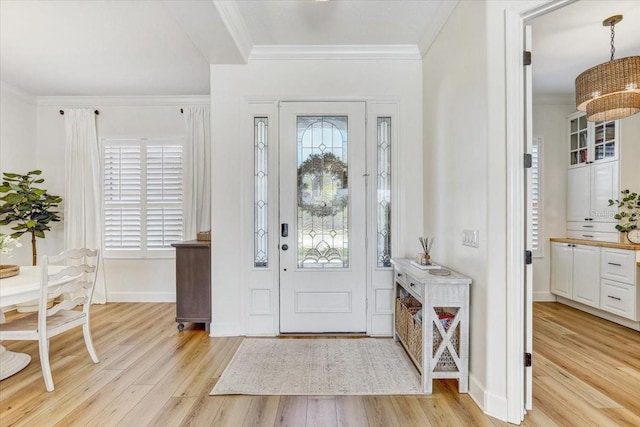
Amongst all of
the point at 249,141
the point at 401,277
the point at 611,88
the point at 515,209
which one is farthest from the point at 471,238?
the point at 249,141

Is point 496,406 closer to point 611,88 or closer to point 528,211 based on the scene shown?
point 528,211

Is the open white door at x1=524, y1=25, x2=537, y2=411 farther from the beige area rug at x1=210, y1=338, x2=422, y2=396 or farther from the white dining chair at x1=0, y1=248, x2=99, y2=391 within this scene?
the white dining chair at x1=0, y1=248, x2=99, y2=391

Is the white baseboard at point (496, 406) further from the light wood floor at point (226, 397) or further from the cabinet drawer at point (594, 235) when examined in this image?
the cabinet drawer at point (594, 235)

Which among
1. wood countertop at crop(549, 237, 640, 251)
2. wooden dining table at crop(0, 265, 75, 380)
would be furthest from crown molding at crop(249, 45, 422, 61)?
wood countertop at crop(549, 237, 640, 251)

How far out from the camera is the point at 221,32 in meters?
2.73

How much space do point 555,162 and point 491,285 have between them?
3.56 m

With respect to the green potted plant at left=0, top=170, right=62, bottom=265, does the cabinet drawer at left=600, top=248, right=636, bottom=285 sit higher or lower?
lower

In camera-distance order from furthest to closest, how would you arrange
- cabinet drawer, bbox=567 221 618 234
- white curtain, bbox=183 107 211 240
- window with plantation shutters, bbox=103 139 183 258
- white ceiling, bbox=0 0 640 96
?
window with plantation shutters, bbox=103 139 183 258
white curtain, bbox=183 107 211 240
cabinet drawer, bbox=567 221 618 234
white ceiling, bbox=0 0 640 96

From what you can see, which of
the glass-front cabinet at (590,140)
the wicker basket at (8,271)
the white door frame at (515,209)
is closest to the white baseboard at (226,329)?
the wicker basket at (8,271)

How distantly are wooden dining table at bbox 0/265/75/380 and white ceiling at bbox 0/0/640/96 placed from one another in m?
2.24

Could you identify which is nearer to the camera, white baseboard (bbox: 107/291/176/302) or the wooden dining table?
the wooden dining table

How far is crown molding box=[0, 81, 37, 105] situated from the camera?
13.9 ft

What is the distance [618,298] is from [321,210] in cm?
347

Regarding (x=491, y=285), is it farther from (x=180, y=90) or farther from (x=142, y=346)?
(x=180, y=90)
